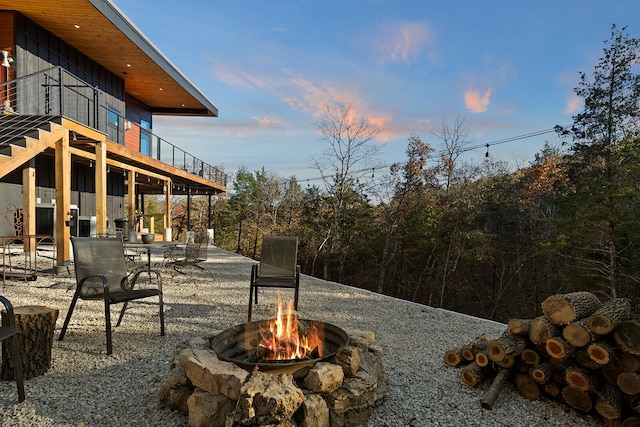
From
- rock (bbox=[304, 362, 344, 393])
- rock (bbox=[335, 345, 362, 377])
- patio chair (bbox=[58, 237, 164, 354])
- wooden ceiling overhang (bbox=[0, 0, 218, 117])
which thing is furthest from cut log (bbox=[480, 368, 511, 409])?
wooden ceiling overhang (bbox=[0, 0, 218, 117])

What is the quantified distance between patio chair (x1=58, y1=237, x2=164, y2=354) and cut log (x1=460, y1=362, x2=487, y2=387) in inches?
101

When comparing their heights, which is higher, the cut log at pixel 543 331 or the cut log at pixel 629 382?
the cut log at pixel 543 331

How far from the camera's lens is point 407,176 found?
15953 mm

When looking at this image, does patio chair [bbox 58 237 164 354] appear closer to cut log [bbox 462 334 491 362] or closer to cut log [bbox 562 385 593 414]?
cut log [bbox 462 334 491 362]

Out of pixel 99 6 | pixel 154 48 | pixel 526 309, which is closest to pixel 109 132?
pixel 154 48

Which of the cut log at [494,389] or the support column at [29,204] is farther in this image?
the support column at [29,204]

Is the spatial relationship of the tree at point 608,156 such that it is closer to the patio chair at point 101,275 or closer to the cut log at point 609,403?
the cut log at point 609,403

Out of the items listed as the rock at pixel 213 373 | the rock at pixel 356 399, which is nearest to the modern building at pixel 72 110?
the rock at pixel 213 373

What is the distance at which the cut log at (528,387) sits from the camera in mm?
2340

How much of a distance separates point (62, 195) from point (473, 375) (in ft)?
22.5

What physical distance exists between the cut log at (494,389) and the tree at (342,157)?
44.5 feet

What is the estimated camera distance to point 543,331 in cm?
231

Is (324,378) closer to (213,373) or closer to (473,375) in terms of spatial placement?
(213,373)

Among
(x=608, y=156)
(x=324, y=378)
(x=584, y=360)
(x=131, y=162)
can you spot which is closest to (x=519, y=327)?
(x=584, y=360)
